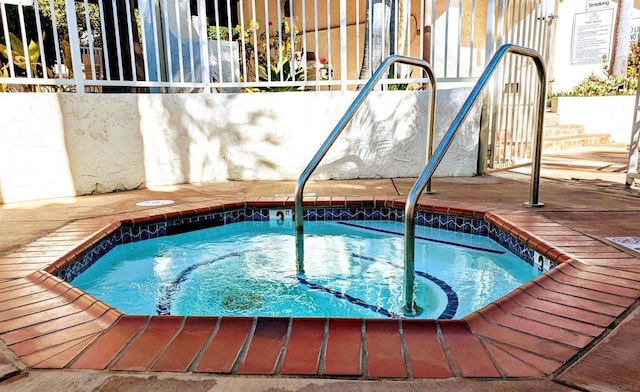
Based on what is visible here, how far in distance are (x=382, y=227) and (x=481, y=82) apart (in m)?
1.53

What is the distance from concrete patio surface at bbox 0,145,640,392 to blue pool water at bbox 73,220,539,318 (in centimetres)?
42

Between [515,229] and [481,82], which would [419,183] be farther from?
[515,229]

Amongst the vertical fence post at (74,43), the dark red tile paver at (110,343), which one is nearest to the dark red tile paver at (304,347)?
the dark red tile paver at (110,343)

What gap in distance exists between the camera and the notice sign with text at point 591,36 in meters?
11.0

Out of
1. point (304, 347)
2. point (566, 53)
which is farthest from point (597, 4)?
point (304, 347)

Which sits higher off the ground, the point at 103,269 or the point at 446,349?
the point at 446,349

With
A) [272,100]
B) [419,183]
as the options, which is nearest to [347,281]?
[419,183]

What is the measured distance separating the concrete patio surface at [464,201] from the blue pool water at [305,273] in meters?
0.42

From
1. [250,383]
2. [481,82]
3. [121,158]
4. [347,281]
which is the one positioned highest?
[481,82]

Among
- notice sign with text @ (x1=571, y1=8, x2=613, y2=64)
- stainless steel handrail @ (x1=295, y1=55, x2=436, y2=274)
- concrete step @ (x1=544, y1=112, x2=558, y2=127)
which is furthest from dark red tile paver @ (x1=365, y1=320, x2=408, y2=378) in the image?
notice sign with text @ (x1=571, y1=8, x2=613, y2=64)

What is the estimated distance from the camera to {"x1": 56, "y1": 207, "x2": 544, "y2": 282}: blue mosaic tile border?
2453mm

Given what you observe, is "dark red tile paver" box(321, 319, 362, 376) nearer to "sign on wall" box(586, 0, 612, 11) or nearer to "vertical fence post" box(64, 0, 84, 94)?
"vertical fence post" box(64, 0, 84, 94)

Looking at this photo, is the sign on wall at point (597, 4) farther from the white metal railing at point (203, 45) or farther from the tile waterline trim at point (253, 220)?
the tile waterline trim at point (253, 220)

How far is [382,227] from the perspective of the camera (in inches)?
133
